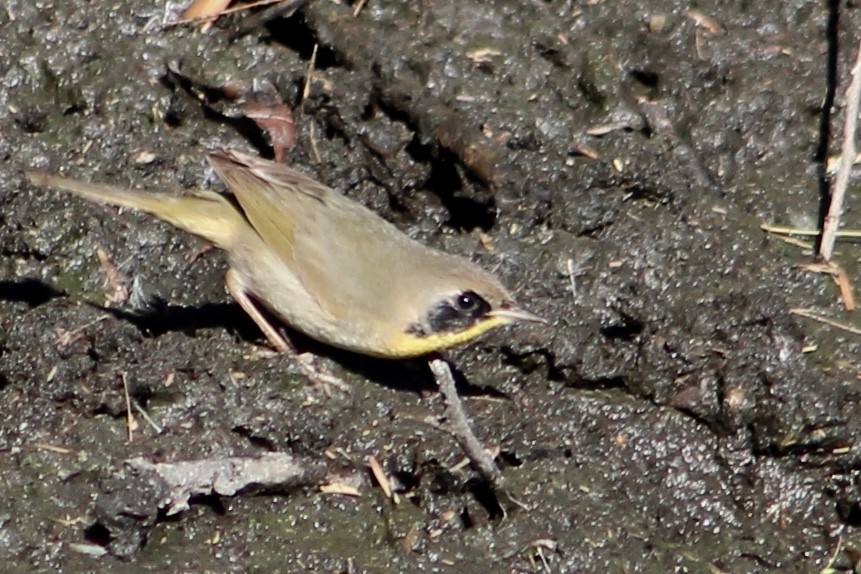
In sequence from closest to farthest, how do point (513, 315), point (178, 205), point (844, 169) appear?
point (513, 315) < point (178, 205) < point (844, 169)

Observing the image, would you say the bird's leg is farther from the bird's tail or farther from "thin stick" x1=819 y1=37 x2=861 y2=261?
"thin stick" x1=819 y1=37 x2=861 y2=261

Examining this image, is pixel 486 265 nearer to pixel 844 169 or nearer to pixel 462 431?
pixel 462 431

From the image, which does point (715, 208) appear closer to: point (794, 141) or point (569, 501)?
point (794, 141)

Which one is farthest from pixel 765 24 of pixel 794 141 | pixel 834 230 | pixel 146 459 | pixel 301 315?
pixel 146 459

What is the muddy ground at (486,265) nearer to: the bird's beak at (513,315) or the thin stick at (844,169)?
the thin stick at (844,169)

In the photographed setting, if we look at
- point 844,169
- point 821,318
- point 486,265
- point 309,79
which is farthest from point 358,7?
point 821,318

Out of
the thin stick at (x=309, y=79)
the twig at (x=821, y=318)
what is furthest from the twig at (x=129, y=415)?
the twig at (x=821, y=318)

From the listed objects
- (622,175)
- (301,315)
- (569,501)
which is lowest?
(569,501)
